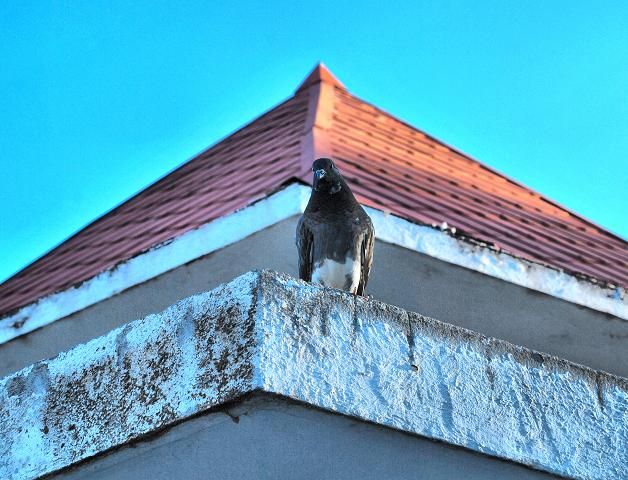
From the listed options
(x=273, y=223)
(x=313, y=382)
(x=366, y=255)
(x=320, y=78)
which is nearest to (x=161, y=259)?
(x=273, y=223)

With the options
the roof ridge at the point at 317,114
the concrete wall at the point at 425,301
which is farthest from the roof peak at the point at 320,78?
the concrete wall at the point at 425,301

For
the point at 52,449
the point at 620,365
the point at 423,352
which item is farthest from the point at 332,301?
the point at 620,365

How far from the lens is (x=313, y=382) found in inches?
114

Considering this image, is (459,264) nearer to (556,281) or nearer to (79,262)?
(556,281)

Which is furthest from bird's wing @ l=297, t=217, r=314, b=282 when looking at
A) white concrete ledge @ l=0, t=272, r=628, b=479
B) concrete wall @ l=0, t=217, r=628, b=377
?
white concrete ledge @ l=0, t=272, r=628, b=479

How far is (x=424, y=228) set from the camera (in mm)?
4387

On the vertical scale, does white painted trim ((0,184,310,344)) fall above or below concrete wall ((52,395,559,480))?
above

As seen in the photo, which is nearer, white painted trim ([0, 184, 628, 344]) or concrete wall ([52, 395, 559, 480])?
concrete wall ([52, 395, 559, 480])

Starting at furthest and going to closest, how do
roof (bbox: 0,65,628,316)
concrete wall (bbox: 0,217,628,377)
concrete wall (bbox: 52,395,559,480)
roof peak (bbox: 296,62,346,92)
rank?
roof peak (bbox: 296,62,346,92)
roof (bbox: 0,65,628,316)
concrete wall (bbox: 0,217,628,377)
concrete wall (bbox: 52,395,559,480)

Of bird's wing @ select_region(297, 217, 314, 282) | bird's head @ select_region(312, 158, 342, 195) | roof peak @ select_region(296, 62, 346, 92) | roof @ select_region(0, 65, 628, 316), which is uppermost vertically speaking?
roof peak @ select_region(296, 62, 346, 92)

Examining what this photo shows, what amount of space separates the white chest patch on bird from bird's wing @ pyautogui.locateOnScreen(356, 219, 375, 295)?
2 centimetres

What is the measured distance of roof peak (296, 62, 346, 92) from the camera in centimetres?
713

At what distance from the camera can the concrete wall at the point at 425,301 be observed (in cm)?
446

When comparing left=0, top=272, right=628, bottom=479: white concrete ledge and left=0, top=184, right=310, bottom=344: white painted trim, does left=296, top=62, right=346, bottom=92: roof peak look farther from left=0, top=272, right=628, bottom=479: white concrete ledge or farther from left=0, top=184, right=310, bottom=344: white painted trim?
left=0, top=272, right=628, bottom=479: white concrete ledge
